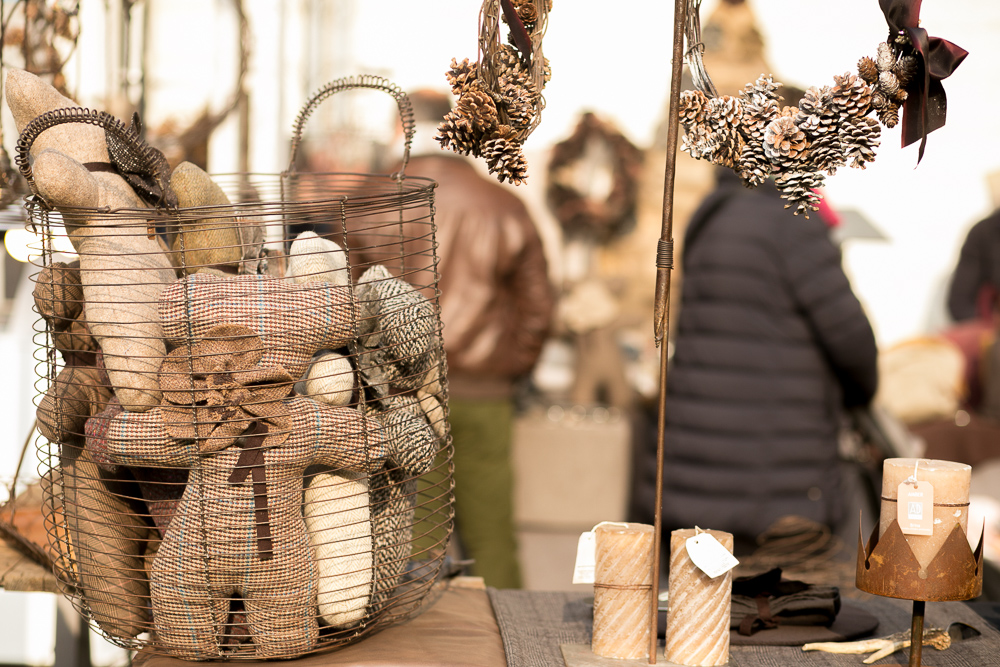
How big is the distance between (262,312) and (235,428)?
11 centimetres

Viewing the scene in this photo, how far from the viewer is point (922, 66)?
86cm

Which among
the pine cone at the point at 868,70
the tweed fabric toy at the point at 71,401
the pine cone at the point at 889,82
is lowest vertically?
the tweed fabric toy at the point at 71,401

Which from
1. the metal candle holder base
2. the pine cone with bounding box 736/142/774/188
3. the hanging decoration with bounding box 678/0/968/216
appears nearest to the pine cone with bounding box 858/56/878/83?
the hanging decoration with bounding box 678/0/968/216

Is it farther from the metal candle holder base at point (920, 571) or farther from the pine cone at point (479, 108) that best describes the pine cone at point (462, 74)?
the metal candle holder base at point (920, 571)

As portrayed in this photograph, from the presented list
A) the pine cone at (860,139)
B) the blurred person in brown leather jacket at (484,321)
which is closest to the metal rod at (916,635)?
the pine cone at (860,139)

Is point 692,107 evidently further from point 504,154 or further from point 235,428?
point 235,428

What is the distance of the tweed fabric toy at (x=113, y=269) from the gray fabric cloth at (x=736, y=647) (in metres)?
0.48

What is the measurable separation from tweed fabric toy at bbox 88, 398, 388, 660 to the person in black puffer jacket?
1.29 metres

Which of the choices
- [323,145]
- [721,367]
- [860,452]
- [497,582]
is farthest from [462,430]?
[323,145]

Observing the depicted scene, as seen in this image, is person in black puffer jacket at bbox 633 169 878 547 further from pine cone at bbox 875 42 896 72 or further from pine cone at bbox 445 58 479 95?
pine cone at bbox 445 58 479 95

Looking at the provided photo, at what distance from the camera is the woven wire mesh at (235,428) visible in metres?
0.83

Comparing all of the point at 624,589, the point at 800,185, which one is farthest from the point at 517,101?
the point at 624,589

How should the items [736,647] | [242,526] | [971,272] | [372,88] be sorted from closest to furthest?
1. [242,526]
2. [736,647]
3. [372,88]
4. [971,272]

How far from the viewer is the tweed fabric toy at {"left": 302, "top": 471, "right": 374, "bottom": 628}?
2.93 feet
